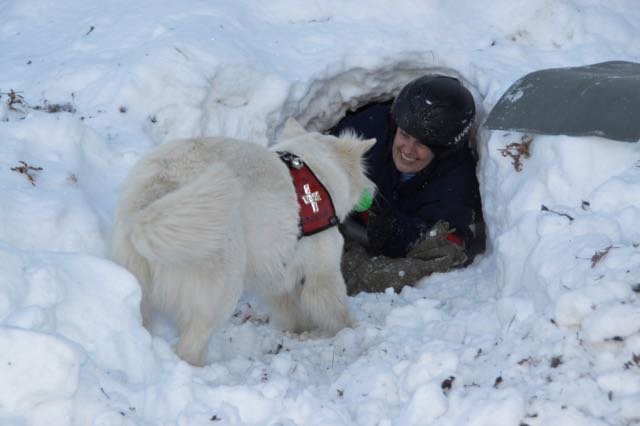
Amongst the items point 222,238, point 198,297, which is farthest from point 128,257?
point 222,238

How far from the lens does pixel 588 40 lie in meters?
6.57

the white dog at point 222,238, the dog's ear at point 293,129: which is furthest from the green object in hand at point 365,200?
the dog's ear at point 293,129

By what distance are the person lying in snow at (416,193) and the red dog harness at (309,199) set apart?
93 cm

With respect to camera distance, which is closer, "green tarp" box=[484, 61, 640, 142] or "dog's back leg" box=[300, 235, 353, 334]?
"green tarp" box=[484, 61, 640, 142]

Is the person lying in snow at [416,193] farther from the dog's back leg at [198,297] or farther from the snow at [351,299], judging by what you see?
the dog's back leg at [198,297]

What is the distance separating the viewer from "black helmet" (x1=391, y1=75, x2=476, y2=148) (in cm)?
582

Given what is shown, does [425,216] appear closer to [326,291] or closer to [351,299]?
[351,299]

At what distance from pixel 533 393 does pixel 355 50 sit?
4128 millimetres

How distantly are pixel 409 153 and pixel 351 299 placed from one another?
1.48 m

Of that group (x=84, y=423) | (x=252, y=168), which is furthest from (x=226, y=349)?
(x=84, y=423)

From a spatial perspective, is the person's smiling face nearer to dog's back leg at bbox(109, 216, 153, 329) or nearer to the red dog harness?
the red dog harness

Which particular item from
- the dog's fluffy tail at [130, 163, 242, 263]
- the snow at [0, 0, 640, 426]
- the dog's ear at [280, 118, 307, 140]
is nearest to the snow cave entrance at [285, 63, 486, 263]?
the snow at [0, 0, 640, 426]

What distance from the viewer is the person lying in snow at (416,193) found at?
5.81 metres

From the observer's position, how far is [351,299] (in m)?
5.48
